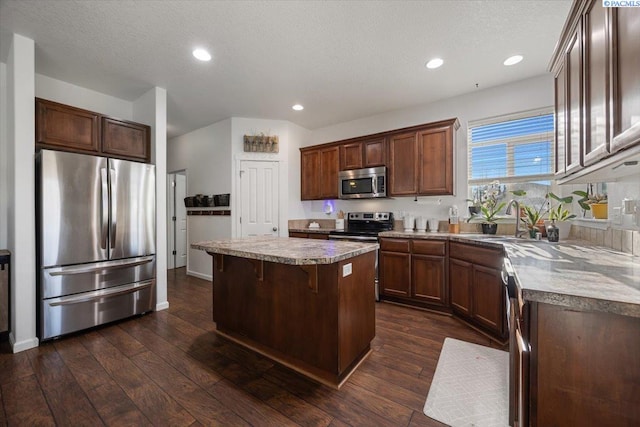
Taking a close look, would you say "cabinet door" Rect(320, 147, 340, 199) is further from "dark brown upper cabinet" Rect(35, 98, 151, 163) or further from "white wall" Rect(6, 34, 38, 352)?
"white wall" Rect(6, 34, 38, 352)

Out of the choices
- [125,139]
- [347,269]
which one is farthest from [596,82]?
[125,139]

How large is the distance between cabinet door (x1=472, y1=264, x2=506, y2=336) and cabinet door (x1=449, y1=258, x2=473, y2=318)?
0.26ft

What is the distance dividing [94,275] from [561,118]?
447 centimetres

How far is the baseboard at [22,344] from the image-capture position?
227 centimetres

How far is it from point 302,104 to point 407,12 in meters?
2.08

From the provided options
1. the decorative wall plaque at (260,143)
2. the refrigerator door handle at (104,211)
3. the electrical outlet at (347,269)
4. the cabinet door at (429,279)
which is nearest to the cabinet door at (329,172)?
the decorative wall plaque at (260,143)

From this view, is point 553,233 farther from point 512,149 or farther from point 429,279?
point 512,149

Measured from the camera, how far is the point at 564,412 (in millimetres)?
871

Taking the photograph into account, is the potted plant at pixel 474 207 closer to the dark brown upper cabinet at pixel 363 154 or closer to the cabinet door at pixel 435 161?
the cabinet door at pixel 435 161

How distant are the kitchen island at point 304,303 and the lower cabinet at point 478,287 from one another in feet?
3.98

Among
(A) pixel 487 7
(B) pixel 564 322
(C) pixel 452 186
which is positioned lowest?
(B) pixel 564 322

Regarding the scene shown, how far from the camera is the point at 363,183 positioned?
13.3 feet

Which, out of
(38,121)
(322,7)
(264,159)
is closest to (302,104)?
(264,159)

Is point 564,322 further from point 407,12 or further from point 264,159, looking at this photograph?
point 264,159
